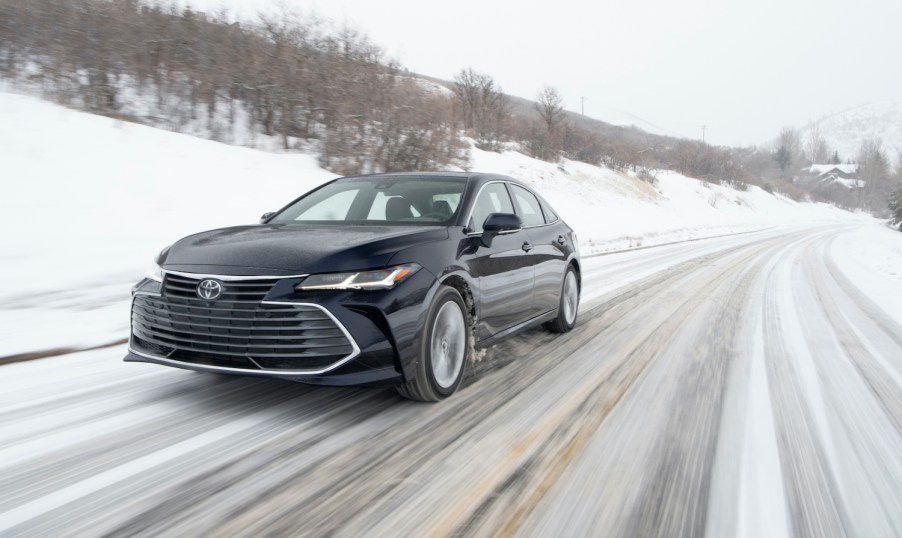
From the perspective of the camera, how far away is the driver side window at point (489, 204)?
183 inches

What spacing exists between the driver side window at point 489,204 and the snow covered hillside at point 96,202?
339 centimetres

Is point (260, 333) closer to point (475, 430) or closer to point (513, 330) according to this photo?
point (475, 430)

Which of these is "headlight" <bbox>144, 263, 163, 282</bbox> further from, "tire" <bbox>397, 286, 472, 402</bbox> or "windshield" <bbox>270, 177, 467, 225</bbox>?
"tire" <bbox>397, 286, 472, 402</bbox>

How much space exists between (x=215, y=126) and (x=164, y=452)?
12.9 meters

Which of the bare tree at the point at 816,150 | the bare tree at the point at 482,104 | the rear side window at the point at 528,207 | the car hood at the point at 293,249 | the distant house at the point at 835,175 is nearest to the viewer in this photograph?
the car hood at the point at 293,249

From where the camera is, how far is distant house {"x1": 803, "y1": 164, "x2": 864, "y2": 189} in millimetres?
129975

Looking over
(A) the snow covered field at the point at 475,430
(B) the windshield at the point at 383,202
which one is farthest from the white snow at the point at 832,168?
(B) the windshield at the point at 383,202

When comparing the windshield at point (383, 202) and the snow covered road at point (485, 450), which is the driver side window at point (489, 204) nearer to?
the windshield at point (383, 202)

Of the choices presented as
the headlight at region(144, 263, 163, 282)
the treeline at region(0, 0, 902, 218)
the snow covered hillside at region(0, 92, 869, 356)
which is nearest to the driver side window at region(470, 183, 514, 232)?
the headlight at region(144, 263, 163, 282)

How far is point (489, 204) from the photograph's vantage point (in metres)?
5.03

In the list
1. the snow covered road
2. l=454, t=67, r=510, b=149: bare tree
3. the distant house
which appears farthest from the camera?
the distant house

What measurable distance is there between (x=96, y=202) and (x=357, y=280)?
711 cm

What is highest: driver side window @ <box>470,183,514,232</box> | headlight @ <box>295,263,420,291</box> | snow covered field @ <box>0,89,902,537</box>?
driver side window @ <box>470,183,514,232</box>

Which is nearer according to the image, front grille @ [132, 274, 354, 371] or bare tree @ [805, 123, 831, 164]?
front grille @ [132, 274, 354, 371]
